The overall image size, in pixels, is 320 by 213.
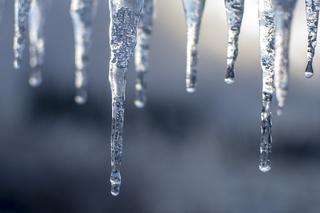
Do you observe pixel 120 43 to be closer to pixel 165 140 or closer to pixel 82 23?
pixel 82 23

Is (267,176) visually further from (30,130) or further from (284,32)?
(284,32)

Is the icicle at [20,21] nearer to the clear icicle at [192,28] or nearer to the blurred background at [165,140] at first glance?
the clear icicle at [192,28]

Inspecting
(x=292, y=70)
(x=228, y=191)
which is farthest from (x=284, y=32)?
(x=228, y=191)

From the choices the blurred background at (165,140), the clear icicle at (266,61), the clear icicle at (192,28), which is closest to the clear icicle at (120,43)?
the clear icicle at (192,28)

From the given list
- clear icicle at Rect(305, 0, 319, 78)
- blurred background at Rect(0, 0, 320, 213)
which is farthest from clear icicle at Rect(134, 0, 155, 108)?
blurred background at Rect(0, 0, 320, 213)

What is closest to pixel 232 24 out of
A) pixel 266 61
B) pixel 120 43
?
pixel 266 61
